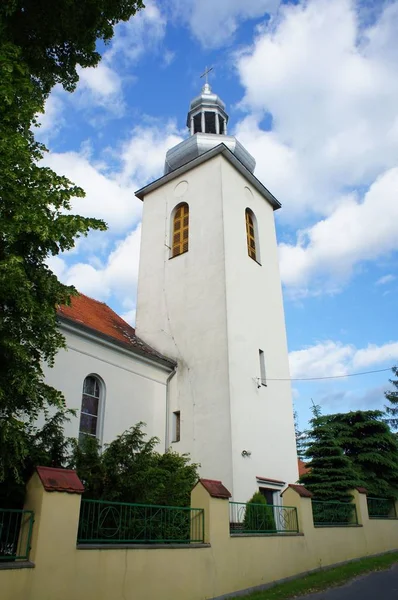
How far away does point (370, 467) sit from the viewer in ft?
56.9

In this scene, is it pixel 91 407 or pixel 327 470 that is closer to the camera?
pixel 91 407

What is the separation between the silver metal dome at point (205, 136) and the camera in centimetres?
2030

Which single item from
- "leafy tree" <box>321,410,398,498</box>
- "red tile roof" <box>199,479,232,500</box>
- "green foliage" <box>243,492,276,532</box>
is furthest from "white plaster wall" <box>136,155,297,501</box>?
"red tile roof" <box>199,479,232,500</box>

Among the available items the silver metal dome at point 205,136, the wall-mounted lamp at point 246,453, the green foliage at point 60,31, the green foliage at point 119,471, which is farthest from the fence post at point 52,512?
the silver metal dome at point 205,136

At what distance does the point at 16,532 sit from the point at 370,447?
14.6m

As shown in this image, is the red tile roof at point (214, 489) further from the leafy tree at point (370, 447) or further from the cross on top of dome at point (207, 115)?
the cross on top of dome at point (207, 115)

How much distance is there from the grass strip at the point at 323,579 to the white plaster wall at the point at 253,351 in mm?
3004

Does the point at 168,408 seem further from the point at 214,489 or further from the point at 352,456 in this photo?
the point at 352,456

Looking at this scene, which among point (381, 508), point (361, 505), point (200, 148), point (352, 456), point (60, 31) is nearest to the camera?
point (60, 31)

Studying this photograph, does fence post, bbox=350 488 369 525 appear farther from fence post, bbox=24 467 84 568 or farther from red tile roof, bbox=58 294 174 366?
fence post, bbox=24 467 84 568

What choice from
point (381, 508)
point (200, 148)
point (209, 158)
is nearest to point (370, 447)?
point (381, 508)

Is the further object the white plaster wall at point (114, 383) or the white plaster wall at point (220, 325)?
the white plaster wall at point (220, 325)

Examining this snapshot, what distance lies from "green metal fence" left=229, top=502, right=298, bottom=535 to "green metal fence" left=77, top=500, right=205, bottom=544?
49.1 inches

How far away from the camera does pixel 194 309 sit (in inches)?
648
